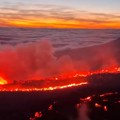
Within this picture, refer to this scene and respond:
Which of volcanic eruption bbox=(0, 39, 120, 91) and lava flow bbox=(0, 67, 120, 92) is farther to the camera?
volcanic eruption bbox=(0, 39, 120, 91)

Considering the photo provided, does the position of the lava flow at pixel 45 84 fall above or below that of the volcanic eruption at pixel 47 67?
→ above

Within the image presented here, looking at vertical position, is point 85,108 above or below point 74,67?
above

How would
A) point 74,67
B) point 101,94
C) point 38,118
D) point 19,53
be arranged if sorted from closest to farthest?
point 38,118, point 101,94, point 74,67, point 19,53

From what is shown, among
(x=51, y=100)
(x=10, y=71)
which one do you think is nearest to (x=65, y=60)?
(x=10, y=71)

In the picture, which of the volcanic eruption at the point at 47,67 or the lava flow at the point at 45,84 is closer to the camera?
the lava flow at the point at 45,84

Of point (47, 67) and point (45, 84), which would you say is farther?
point (47, 67)

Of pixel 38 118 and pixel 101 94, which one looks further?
pixel 101 94

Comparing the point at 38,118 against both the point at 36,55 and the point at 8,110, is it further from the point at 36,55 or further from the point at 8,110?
the point at 36,55

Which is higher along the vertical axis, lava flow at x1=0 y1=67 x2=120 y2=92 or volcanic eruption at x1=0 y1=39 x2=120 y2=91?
lava flow at x1=0 y1=67 x2=120 y2=92

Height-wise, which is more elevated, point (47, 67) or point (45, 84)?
point (45, 84)

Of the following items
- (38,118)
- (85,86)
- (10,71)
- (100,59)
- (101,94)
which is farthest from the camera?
(100,59)
